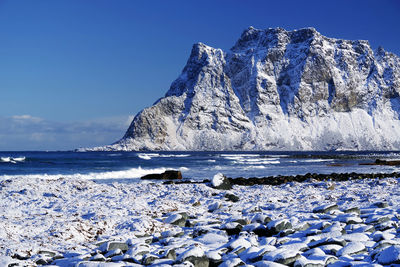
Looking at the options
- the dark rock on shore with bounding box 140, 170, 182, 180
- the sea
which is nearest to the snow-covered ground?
the dark rock on shore with bounding box 140, 170, 182, 180

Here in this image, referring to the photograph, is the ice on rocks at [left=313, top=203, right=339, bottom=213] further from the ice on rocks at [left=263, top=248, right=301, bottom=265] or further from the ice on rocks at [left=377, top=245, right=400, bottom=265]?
the ice on rocks at [left=263, top=248, right=301, bottom=265]

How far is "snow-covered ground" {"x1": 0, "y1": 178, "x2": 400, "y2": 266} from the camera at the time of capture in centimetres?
678

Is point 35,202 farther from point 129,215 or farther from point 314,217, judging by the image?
point 314,217

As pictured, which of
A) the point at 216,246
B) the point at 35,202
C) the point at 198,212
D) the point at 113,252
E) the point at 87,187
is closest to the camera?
the point at 113,252

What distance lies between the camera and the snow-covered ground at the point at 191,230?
6781 mm

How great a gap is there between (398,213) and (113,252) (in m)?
7.98

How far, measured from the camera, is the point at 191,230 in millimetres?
9625

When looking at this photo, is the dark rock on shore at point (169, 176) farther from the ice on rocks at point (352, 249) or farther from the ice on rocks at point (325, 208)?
the ice on rocks at point (352, 249)

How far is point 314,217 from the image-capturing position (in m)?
10.5

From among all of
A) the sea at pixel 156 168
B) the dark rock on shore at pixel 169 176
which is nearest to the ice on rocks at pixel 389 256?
the dark rock on shore at pixel 169 176

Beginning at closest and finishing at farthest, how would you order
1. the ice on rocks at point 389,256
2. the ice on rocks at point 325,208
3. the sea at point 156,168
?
the ice on rocks at point 389,256, the ice on rocks at point 325,208, the sea at point 156,168

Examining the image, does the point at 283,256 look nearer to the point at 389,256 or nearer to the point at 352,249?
the point at 352,249

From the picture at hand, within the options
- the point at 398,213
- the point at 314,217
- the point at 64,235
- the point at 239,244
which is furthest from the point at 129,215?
the point at 398,213

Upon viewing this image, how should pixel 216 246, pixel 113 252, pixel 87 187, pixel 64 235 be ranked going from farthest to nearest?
pixel 87 187 → pixel 64 235 → pixel 216 246 → pixel 113 252
